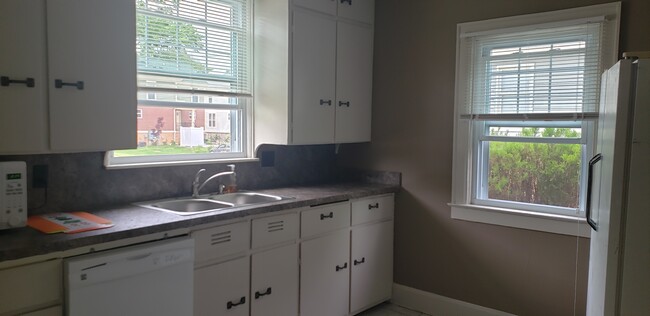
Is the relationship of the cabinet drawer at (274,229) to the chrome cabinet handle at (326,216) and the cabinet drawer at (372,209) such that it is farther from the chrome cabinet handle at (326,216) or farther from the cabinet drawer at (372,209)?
the cabinet drawer at (372,209)

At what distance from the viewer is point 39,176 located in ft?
7.66

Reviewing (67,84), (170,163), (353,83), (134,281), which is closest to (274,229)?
(170,163)

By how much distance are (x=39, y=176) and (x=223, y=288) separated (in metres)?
1.06

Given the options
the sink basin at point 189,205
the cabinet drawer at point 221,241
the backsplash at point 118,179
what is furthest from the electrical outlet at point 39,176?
the cabinet drawer at point 221,241

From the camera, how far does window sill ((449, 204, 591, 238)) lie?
2867 mm

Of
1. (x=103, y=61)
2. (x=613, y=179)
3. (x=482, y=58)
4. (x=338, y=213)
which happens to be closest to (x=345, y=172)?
(x=338, y=213)

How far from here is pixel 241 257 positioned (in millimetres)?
2562

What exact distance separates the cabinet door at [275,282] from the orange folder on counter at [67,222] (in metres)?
0.84

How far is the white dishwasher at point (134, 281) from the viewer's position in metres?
1.87

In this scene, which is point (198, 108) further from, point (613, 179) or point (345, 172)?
point (613, 179)

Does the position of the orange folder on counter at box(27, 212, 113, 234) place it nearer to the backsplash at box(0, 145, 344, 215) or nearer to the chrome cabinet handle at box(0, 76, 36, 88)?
the backsplash at box(0, 145, 344, 215)

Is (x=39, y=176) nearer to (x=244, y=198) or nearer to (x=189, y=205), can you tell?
(x=189, y=205)

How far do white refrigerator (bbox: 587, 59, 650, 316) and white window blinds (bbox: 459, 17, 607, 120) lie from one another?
1137 millimetres

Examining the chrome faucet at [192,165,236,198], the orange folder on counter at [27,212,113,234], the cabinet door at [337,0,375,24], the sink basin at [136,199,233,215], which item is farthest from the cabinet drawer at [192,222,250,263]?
the cabinet door at [337,0,375,24]
